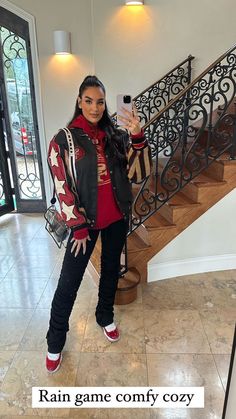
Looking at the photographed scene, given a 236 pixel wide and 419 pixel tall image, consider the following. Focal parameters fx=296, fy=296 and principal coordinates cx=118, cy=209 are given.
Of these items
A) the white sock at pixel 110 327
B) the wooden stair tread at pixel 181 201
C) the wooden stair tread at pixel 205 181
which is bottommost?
the white sock at pixel 110 327

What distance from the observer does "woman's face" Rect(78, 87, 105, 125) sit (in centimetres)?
139

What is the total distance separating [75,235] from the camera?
1462 mm

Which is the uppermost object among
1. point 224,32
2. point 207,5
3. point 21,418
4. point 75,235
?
point 207,5

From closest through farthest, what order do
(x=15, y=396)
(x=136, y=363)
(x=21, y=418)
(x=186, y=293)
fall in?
1. (x=21, y=418)
2. (x=15, y=396)
3. (x=136, y=363)
4. (x=186, y=293)

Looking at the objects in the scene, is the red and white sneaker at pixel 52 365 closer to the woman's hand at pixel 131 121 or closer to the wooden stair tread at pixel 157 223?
the wooden stair tread at pixel 157 223

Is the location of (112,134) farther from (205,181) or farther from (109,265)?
(205,181)

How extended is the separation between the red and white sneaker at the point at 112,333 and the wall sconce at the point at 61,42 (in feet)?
9.89

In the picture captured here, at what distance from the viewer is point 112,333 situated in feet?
6.15

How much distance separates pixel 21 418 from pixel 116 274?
0.85 meters

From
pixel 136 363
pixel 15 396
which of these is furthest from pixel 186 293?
pixel 15 396

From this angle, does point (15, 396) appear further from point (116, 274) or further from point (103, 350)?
point (116, 274)

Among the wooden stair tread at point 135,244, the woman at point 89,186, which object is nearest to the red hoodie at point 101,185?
the woman at point 89,186

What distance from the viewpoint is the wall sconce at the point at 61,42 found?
11.0 ft

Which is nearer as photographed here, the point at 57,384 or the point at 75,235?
the point at 75,235
